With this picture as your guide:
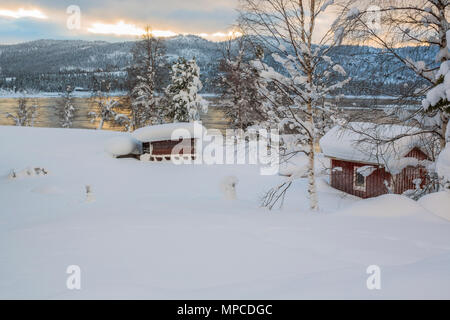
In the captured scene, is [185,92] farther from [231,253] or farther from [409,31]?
[231,253]

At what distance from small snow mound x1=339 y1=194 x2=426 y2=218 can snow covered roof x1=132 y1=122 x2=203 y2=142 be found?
16.5m

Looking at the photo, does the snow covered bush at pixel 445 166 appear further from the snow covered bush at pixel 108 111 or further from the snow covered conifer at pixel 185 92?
the snow covered bush at pixel 108 111

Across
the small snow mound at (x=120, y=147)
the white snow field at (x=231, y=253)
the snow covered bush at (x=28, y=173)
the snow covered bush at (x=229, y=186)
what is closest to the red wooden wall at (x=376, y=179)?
the snow covered bush at (x=229, y=186)

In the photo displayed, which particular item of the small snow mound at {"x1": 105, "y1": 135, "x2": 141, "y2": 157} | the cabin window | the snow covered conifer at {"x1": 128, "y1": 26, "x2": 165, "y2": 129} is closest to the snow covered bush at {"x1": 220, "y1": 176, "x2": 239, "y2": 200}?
the cabin window

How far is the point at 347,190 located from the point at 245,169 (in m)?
6.64

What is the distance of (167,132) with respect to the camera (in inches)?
873

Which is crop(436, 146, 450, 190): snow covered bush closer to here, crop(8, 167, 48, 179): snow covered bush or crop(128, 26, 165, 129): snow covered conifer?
crop(8, 167, 48, 179): snow covered bush

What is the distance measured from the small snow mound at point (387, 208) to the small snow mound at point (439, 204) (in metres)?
0.17

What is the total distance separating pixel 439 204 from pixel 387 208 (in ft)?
3.07

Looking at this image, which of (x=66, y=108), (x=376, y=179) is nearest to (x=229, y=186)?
(x=376, y=179)

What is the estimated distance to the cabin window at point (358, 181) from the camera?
61.1 feet

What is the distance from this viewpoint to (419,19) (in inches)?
267

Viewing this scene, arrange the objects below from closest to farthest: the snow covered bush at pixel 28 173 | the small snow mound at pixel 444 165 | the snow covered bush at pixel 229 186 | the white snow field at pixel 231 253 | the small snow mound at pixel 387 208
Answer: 1. the white snow field at pixel 231 253
2. the small snow mound at pixel 444 165
3. the small snow mound at pixel 387 208
4. the snow covered bush at pixel 229 186
5. the snow covered bush at pixel 28 173

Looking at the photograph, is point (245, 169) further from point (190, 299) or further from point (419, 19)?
point (190, 299)
